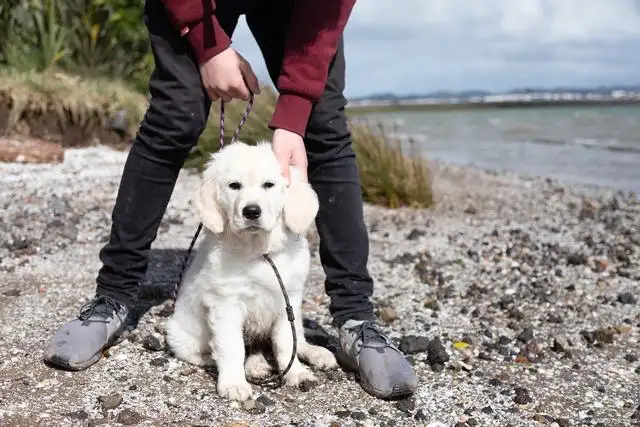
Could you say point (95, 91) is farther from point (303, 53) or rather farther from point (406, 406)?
point (406, 406)

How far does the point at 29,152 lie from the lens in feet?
24.1

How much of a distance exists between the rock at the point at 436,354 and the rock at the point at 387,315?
0.50 m

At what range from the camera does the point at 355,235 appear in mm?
3012

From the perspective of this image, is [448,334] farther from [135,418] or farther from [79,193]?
[79,193]

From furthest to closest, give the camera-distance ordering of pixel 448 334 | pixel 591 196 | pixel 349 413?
pixel 591 196
pixel 448 334
pixel 349 413

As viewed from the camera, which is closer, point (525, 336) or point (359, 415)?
point (359, 415)

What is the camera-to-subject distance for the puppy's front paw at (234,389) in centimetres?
259

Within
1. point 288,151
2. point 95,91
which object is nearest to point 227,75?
point 288,151

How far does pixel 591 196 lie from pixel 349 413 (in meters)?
7.61

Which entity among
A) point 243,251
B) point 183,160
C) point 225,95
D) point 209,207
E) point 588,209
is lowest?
point 588,209

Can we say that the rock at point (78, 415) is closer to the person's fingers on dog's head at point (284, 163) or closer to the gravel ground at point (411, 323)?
the gravel ground at point (411, 323)

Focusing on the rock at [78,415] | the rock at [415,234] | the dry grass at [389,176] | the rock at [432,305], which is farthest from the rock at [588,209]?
A: the rock at [78,415]

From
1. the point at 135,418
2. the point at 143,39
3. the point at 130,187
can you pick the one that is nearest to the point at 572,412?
the point at 135,418

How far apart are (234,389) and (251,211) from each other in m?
0.65
